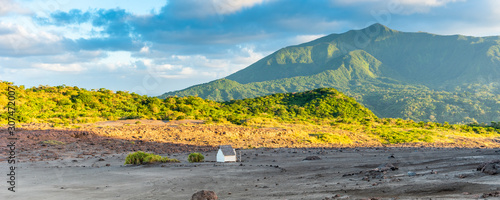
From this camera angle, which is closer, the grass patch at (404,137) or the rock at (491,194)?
the rock at (491,194)

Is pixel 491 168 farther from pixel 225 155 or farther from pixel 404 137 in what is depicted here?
pixel 404 137

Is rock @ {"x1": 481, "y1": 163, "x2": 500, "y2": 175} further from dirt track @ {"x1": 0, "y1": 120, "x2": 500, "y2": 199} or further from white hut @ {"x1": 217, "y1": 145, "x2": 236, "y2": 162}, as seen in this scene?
white hut @ {"x1": 217, "y1": 145, "x2": 236, "y2": 162}

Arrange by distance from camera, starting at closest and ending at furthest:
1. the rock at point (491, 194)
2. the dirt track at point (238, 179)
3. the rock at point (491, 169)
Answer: the rock at point (491, 194), the dirt track at point (238, 179), the rock at point (491, 169)

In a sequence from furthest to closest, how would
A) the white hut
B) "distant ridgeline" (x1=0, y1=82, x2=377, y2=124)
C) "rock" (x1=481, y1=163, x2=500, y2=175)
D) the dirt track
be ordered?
1. "distant ridgeline" (x1=0, y1=82, x2=377, y2=124)
2. the white hut
3. "rock" (x1=481, y1=163, x2=500, y2=175)
4. the dirt track

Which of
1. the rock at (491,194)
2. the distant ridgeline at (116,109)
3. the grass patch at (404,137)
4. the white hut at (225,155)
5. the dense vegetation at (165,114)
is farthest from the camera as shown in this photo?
the grass patch at (404,137)

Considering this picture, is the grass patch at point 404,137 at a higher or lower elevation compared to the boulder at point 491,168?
lower

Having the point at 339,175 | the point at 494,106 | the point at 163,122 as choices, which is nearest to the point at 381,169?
the point at 339,175

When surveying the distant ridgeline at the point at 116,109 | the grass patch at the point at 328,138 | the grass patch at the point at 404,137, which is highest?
the distant ridgeline at the point at 116,109

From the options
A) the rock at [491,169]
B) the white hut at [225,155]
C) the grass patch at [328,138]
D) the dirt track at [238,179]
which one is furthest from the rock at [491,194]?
the grass patch at [328,138]

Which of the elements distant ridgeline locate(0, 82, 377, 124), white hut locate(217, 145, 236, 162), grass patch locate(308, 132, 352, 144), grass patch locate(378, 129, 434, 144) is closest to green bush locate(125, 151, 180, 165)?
white hut locate(217, 145, 236, 162)

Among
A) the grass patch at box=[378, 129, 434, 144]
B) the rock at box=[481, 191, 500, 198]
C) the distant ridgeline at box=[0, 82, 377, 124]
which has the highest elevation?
the distant ridgeline at box=[0, 82, 377, 124]

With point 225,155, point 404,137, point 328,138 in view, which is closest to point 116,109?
point 328,138

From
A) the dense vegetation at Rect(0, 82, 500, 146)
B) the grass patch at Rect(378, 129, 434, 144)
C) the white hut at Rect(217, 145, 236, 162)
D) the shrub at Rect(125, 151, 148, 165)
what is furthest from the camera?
the grass patch at Rect(378, 129, 434, 144)

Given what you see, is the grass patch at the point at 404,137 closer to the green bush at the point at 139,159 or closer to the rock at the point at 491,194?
the green bush at the point at 139,159
